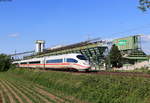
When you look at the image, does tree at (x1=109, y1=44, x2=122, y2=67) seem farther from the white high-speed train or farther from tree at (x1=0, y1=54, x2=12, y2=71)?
the white high-speed train

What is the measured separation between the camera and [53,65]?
142 ft

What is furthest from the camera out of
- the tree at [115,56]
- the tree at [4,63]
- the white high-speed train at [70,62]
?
the tree at [4,63]

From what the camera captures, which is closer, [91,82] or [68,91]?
[91,82]

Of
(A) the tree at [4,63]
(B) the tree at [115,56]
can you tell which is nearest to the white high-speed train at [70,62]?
(B) the tree at [115,56]

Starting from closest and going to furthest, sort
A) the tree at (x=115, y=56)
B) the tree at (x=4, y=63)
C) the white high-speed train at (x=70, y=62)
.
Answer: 1. the white high-speed train at (x=70, y=62)
2. the tree at (x=115, y=56)
3. the tree at (x=4, y=63)

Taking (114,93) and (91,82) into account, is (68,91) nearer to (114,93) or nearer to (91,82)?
(91,82)

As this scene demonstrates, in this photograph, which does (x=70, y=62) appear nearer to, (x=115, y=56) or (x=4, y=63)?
(x=115, y=56)

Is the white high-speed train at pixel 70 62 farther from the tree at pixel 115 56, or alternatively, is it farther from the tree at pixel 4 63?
the tree at pixel 4 63

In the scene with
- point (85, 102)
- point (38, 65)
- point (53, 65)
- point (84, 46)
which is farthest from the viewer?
point (84, 46)

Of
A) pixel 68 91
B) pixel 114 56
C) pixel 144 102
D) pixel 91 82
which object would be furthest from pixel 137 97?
pixel 114 56

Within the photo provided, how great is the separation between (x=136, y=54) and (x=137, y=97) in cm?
7149

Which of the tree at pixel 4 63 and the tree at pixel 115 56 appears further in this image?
the tree at pixel 4 63

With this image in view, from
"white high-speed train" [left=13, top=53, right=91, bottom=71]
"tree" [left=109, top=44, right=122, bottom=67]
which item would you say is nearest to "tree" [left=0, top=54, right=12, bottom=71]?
"tree" [left=109, top=44, right=122, bottom=67]

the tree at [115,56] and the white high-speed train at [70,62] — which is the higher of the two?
the tree at [115,56]
